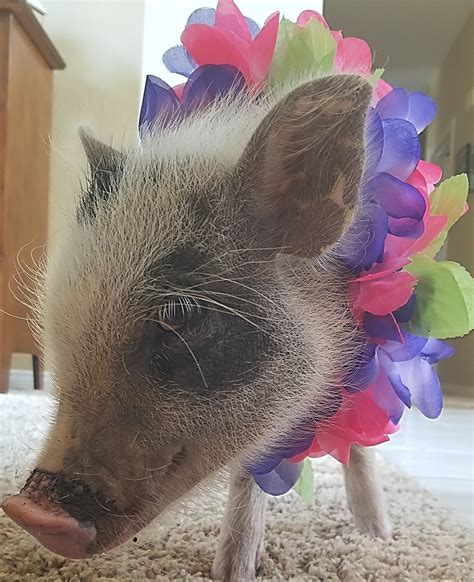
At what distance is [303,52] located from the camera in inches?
28.6

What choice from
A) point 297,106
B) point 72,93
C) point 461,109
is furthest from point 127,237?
point 461,109

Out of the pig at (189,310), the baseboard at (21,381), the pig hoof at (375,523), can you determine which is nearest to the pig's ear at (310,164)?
the pig at (189,310)

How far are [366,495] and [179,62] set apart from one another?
1.96 ft

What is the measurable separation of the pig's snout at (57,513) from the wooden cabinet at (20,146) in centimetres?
134

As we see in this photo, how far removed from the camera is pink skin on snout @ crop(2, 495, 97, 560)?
20.4 inches

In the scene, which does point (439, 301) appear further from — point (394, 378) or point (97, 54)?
point (97, 54)

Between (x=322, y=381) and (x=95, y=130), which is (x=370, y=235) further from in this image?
(x=95, y=130)

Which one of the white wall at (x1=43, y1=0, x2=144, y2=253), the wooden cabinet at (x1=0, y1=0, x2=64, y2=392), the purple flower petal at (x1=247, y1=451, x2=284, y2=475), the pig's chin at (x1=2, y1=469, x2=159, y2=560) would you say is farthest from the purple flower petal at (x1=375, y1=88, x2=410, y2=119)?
the white wall at (x1=43, y1=0, x2=144, y2=253)

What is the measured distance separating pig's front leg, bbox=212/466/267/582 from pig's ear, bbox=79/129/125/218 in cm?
31

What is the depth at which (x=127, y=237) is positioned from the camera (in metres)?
0.59

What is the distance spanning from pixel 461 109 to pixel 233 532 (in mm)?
3520

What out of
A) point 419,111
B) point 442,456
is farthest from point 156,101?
point 442,456

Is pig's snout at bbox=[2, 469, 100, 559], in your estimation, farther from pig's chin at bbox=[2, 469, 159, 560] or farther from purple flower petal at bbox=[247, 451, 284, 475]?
purple flower petal at bbox=[247, 451, 284, 475]

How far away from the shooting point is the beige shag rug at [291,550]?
74 centimetres
